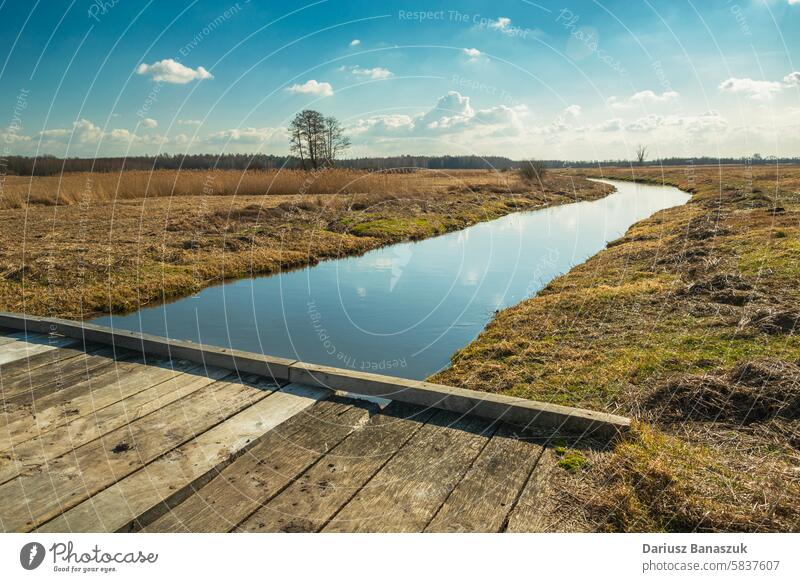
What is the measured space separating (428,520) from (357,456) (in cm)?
94

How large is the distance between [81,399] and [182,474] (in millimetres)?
2111

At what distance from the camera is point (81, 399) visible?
5395mm

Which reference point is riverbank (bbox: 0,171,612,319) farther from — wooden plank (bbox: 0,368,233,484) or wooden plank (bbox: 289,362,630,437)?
wooden plank (bbox: 289,362,630,437)

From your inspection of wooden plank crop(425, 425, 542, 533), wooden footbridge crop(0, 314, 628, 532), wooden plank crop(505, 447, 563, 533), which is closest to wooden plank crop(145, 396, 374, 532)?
wooden footbridge crop(0, 314, 628, 532)

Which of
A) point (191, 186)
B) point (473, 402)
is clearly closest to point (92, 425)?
point (473, 402)

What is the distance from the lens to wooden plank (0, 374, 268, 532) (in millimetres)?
3637

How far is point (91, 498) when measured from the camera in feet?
12.2

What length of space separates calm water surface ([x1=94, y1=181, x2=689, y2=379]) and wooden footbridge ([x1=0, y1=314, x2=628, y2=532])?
187 inches

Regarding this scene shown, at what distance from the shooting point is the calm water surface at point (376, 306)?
11.4m

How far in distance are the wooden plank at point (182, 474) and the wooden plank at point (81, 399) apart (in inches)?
52.3

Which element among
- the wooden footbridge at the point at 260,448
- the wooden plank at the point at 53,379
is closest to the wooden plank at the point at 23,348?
the wooden footbridge at the point at 260,448

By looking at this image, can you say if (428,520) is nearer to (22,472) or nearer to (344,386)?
(344,386)

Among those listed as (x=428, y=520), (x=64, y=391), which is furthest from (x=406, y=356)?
(x=428, y=520)

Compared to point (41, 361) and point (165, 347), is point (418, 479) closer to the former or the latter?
point (165, 347)
